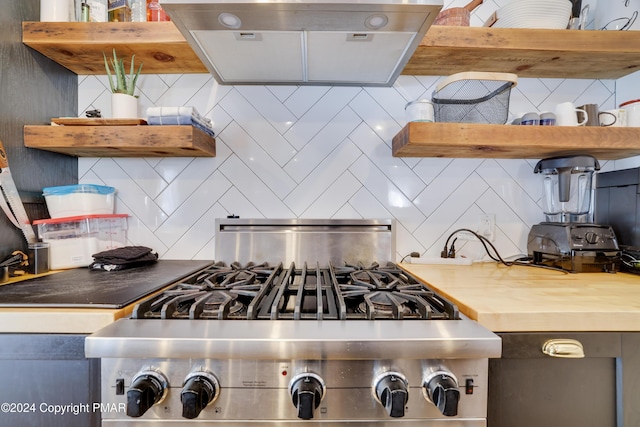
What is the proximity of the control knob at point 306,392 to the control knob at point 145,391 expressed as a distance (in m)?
0.25

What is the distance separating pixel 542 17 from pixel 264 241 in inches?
53.3

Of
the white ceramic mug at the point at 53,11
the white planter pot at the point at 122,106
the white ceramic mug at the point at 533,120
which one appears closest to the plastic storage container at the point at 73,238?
the white planter pot at the point at 122,106

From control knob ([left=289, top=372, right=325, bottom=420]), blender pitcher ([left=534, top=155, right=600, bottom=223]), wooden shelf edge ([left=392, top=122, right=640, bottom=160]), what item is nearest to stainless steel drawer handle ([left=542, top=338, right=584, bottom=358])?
control knob ([left=289, top=372, right=325, bottom=420])

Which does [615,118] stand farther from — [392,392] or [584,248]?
[392,392]

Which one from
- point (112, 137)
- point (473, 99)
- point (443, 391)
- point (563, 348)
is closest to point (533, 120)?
point (473, 99)

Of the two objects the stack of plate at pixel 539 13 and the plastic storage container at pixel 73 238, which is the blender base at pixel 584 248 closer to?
the stack of plate at pixel 539 13

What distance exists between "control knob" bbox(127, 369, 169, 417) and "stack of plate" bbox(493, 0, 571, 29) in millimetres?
1549

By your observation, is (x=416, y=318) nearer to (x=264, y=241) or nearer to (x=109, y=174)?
(x=264, y=241)

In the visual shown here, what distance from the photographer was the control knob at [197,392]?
0.54 metres

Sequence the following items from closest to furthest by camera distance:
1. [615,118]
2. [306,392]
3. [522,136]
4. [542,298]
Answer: [306,392]
[542,298]
[522,136]
[615,118]

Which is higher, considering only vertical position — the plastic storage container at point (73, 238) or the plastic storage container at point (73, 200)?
the plastic storage container at point (73, 200)

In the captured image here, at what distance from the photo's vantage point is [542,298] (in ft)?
2.54

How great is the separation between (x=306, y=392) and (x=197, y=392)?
0.20 meters

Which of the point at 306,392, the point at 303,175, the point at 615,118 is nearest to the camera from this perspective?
the point at 306,392
